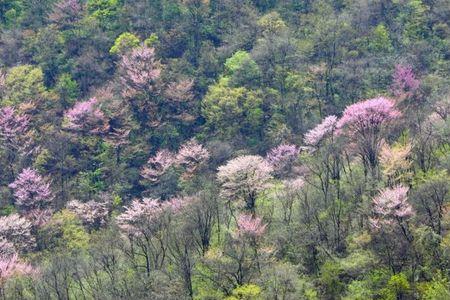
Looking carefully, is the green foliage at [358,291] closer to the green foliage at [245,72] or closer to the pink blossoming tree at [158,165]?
the pink blossoming tree at [158,165]

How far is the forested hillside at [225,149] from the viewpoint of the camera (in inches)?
1709

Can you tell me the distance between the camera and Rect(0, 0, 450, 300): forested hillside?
43.4 meters

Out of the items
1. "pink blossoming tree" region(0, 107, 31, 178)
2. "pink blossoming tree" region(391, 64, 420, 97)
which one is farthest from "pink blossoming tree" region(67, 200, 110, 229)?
"pink blossoming tree" region(391, 64, 420, 97)

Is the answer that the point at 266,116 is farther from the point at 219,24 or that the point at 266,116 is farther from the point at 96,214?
the point at 96,214

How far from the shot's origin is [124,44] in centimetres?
7344

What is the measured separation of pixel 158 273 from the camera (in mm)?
44031

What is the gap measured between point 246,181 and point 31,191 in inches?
822

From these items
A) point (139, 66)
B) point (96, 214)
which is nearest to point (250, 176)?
point (96, 214)

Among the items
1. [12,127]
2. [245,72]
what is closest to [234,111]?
[245,72]

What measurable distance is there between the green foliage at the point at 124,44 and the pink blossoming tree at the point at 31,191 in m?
17.0

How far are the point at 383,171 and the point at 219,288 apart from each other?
1313 cm

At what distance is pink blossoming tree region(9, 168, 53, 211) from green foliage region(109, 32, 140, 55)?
671 inches

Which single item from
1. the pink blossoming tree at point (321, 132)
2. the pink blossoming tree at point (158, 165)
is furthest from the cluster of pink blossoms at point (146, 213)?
the pink blossoming tree at point (321, 132)

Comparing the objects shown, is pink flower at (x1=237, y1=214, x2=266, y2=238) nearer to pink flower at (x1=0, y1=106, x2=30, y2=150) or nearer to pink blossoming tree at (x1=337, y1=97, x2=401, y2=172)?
pink blossoming tree at (x1=337, y1=97, x2=401, y2=172)
